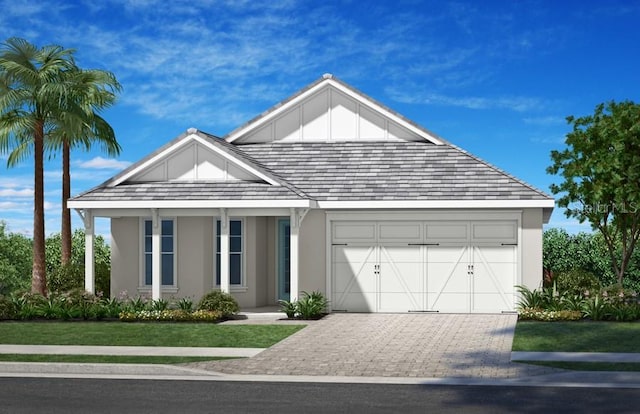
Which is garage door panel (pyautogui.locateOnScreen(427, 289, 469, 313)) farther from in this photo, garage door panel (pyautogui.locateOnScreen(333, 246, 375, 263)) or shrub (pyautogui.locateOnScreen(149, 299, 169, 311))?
shrub (pyautogui.locateOnScreen(149, 299, 169, 311))

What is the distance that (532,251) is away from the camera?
25.0 meters

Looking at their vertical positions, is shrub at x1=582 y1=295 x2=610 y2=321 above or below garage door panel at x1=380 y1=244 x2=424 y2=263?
below

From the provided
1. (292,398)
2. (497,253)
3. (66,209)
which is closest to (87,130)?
(66,209)

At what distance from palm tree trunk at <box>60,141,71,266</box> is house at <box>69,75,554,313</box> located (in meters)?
6.74

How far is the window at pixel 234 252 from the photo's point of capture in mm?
26156

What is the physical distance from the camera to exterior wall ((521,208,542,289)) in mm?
25031

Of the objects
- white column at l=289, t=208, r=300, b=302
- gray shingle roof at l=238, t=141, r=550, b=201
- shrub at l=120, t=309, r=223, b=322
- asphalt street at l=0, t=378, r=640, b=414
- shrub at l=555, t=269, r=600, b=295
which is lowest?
asphalt street at l=0, t=378, r=640, b=414

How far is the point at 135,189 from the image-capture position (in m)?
25.3

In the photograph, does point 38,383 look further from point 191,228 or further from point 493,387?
point 191,228

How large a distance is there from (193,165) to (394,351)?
1074 cm

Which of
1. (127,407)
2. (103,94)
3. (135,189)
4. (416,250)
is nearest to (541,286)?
(416,250)

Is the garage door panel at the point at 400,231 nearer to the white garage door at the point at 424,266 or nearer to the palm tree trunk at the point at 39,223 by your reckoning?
the white garage door at the point at 424,266

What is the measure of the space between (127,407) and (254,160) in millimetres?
16386

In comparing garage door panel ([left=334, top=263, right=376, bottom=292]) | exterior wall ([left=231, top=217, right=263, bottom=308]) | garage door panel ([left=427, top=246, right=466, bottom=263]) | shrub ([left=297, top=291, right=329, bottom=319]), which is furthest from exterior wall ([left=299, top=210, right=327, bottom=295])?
garage door panel ([left=427, top=246, right=466, bottom=263])
